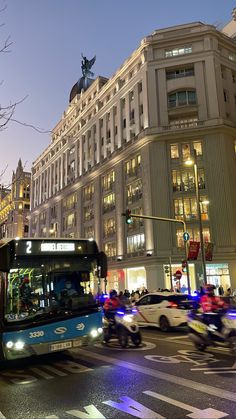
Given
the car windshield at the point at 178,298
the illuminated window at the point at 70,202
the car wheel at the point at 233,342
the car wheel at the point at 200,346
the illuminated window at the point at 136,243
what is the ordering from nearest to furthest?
the car wheel at the point at 233,342 → the car wheel at the point at 200,346 → the car windshield at the point at 178,298 → the illuminated window at the point at 136,243 → the illuminated window at the point at 70,202

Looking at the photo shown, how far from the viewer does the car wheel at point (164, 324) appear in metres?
14.9

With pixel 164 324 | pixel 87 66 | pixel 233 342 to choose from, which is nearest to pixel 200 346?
pixel 233 342

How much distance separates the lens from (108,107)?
2162 inches

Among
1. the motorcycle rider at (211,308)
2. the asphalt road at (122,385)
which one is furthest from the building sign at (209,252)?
the asphalt road at (122,385)

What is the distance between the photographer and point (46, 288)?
830 centimetres

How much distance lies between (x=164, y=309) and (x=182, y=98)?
3472 cm

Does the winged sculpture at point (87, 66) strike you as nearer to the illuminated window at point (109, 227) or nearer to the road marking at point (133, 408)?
the illuminated window at point (109, 227)

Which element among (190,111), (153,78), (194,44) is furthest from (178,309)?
(194,44)

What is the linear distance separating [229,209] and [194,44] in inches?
857

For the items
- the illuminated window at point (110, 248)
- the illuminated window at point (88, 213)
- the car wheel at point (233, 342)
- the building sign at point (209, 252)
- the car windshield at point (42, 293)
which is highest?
the illuminated window at point (88, 213)

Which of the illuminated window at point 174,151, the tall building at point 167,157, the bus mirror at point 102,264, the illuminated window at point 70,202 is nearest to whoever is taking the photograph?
the bus mirror at point 102,264

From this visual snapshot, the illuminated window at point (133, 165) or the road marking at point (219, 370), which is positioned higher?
the illuminated window at point (133, 165)

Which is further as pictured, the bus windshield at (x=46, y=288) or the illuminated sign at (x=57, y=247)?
the illuminated sign at (x=57, y=247)

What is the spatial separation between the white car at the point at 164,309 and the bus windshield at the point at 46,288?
6.66 metres
